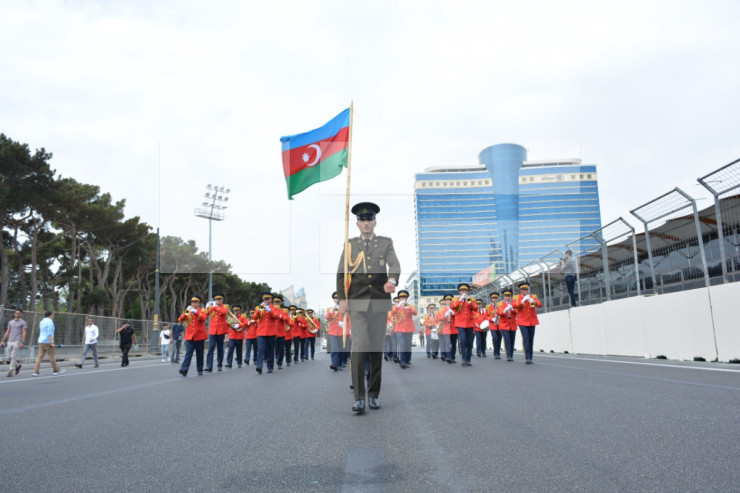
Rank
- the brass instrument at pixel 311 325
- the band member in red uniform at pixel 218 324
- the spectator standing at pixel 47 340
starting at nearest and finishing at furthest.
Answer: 1. the band member in red uniform at pixel 218 324
2. the spectator standing at pixel 47 340
3. the brass instrument at pixel 311 325

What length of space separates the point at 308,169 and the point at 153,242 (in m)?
39.5

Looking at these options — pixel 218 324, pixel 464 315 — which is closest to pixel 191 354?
pixel 218 324

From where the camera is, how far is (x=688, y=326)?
10844mm

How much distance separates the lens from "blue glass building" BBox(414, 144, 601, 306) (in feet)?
369

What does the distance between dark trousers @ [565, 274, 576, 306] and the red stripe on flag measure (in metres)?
9.19

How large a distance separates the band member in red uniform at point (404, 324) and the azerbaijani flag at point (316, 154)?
204 inches

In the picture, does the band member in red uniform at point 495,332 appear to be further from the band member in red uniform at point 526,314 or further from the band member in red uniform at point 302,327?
the band member in red uniform at point 302,327

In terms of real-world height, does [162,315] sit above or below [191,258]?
below

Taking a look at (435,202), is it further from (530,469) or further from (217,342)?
(530,469)

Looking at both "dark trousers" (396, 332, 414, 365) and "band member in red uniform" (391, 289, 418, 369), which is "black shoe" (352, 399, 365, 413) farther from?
"band member in red uniform" (391, 289, 418, 369)

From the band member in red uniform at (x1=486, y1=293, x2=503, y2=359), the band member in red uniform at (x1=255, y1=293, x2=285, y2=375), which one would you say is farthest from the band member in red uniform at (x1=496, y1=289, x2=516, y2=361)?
the band member in red uniform at (x1=255, y1=293, x2=285, y2=375)

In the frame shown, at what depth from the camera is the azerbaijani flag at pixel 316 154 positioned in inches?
422

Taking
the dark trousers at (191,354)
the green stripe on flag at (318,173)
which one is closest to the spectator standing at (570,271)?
the green stripe on flag at (318,173)

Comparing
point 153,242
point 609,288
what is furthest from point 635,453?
point 153,242
